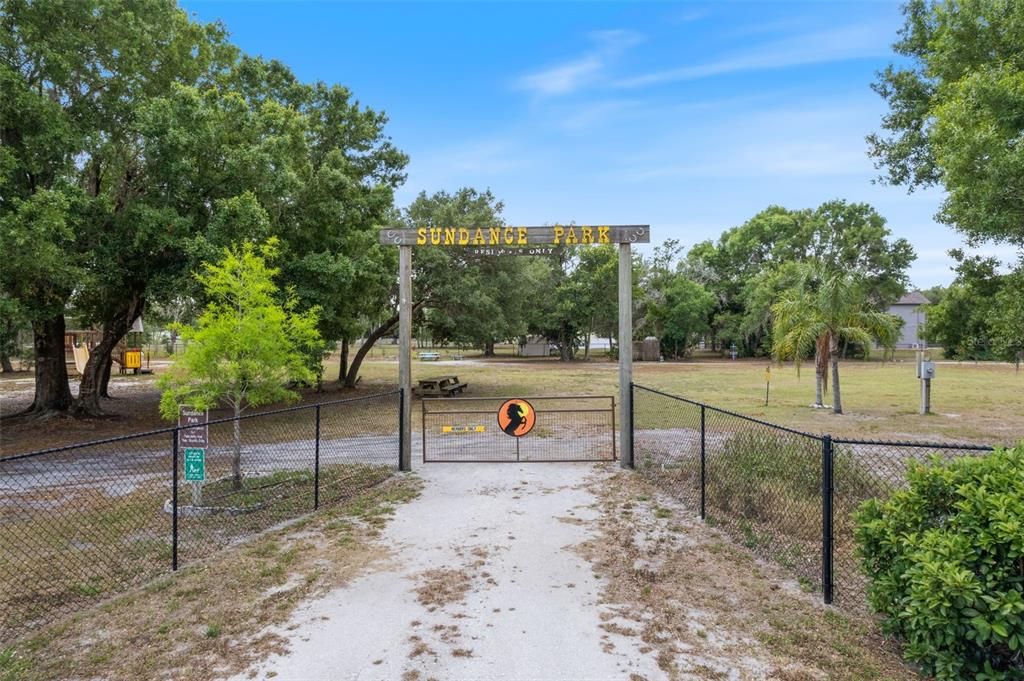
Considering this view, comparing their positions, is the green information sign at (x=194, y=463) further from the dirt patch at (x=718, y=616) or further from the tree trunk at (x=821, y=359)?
the tree trunk at (x=821, y=359)

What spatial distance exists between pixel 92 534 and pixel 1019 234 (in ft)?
48.6

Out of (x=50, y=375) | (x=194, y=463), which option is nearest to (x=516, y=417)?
(x=194, y=463)

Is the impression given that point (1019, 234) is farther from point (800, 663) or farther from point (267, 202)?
point (267, 202)

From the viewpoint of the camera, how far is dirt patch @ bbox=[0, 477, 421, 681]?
370 cm

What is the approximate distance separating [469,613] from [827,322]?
16.2 metres

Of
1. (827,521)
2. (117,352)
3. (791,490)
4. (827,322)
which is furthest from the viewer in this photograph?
(117,352)

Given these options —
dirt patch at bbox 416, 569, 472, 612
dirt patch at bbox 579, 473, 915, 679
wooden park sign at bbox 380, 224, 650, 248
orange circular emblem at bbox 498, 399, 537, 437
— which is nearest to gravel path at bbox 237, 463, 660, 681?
dirt patch at bbox 416, 569, 472, 612

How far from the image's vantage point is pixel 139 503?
25.6 ft

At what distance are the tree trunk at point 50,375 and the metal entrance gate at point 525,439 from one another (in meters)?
10.6

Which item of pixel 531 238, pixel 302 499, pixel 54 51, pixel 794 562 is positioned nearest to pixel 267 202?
pixel 54 51

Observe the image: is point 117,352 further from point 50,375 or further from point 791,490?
point 791,490

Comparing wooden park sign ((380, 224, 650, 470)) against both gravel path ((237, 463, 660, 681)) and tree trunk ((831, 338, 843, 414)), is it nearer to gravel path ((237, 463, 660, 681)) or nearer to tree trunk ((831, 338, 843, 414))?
gravel path ((237, 463, 660, 681))

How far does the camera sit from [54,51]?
12.7 m

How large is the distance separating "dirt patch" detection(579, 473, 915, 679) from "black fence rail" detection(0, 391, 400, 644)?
4064 millimetres
